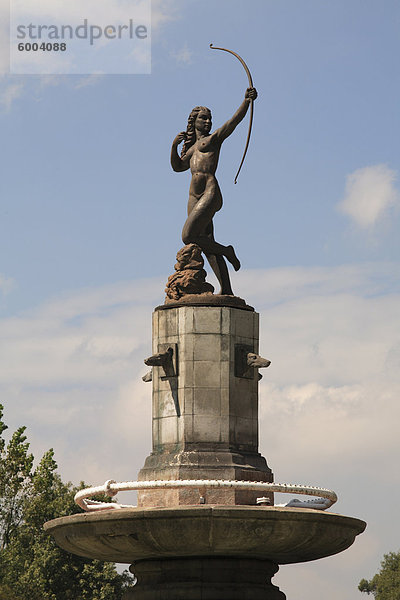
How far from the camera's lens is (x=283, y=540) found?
27.4 m

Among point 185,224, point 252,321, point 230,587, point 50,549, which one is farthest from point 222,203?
point 50,549

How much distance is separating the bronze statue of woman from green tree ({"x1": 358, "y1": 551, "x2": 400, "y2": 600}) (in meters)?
69.4

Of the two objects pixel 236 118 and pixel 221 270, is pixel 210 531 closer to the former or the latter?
pixel 221 270

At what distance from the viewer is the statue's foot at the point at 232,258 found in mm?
31906

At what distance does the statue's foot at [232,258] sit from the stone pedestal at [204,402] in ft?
6.01

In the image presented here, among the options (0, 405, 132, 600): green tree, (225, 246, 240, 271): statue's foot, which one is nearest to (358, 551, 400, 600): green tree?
(0, 405, 132, 600): green tree

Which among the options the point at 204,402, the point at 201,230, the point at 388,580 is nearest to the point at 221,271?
the point at 201,230

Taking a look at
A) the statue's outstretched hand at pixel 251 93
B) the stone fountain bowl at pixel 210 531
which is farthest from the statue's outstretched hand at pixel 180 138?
the stone fountain bowl at pixel 210 531

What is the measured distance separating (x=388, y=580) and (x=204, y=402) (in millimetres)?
73923

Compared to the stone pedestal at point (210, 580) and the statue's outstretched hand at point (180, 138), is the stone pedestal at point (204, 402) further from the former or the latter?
the statue's outstretched hand at point (180, 138)

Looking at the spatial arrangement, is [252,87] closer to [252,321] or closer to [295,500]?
[252,321]

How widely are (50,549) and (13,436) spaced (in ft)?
34.8

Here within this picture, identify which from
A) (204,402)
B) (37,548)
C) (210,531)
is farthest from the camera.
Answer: (37,548)

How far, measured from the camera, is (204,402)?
96.9ft
